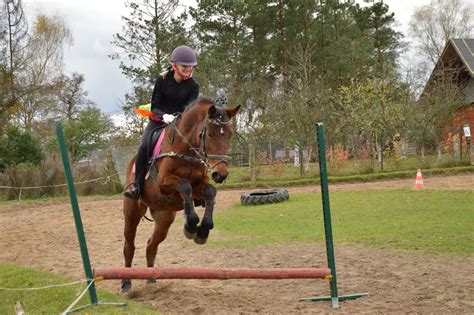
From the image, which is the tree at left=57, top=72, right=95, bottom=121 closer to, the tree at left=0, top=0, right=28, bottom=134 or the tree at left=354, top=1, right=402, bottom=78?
the tree at left=0, top=0, right=28, bottom=134

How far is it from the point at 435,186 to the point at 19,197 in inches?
724

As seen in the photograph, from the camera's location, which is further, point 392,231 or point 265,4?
point 265,4

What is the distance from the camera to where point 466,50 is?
34.2m

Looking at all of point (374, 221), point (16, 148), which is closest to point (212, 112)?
point (374, 221)

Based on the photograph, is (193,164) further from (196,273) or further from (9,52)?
(9,52)

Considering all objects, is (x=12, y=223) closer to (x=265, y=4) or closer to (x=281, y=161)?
(x=281, y=161)

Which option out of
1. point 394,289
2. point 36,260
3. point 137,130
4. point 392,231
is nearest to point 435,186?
point 392,231

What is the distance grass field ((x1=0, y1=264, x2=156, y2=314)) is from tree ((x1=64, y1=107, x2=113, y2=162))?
29881 mm

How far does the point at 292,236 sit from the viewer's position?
32.4 ft

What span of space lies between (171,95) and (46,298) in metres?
2.98

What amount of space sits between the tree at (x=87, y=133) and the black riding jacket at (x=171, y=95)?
30.5 metres

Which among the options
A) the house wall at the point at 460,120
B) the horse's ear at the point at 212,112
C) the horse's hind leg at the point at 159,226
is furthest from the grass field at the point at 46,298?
the house wall at the point at 460,120

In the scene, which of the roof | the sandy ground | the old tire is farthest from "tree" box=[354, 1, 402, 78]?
the sandy ground

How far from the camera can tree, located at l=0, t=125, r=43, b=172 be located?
26.5m
